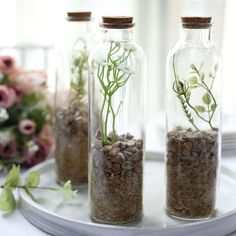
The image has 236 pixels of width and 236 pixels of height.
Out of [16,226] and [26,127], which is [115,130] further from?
[26,127]

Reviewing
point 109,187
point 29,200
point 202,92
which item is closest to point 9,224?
point 29,200

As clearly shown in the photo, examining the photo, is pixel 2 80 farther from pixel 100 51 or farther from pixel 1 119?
pixel 100 51

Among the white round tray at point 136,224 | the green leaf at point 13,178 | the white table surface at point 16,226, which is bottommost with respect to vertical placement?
the white table surface at point 16,226

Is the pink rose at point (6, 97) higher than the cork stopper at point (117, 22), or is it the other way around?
the cork stopper at point (117, 22)

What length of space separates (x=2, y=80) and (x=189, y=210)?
1.86 ft

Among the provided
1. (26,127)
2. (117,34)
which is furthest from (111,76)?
(26,127)

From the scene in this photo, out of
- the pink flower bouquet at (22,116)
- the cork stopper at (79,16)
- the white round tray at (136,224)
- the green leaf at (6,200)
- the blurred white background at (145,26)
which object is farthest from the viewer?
the blurred white background at (145,26)

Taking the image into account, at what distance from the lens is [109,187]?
37.9 inches

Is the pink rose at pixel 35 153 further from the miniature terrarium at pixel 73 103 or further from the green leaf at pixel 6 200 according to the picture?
the green leaf at pixel 6 200

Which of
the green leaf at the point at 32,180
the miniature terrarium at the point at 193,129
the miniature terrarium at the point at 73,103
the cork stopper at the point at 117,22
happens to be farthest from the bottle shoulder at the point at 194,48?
the green leaf at the point at 32,180

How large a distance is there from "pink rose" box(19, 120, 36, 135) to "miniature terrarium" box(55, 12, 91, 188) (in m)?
0.11

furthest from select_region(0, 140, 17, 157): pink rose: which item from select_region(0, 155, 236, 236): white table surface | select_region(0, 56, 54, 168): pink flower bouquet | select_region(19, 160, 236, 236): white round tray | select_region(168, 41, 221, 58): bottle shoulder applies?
select_region(168, 41, 221, 58): bottle shoulder

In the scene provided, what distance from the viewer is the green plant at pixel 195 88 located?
38.8 inches

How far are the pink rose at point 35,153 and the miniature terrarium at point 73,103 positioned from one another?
0.39 feet
